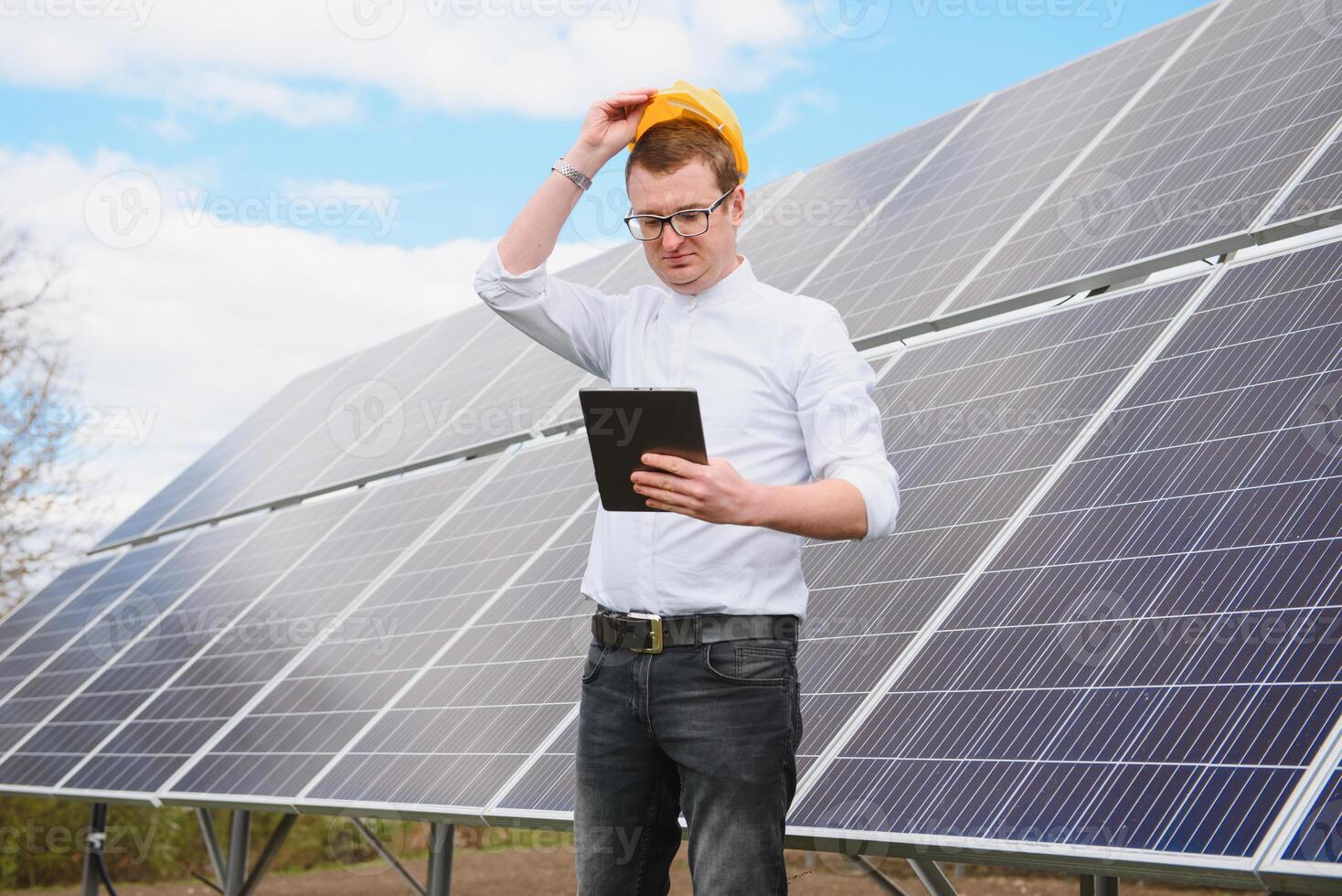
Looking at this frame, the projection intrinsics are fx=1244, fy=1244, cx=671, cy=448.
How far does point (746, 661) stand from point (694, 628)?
→ 0.16 m

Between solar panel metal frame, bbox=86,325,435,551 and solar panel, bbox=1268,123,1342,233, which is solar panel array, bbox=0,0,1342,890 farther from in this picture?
solar panel metal frame, bbox=86,325,435,551

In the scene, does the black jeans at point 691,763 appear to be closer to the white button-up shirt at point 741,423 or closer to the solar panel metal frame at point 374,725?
the white button-up shirt at point 741,423

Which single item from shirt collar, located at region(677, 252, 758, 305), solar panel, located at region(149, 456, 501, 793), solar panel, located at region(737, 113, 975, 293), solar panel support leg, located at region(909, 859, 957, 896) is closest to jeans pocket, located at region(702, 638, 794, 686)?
shirt collar, located at region(677, 252, 758, 305)

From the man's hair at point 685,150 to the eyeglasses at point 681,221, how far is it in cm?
7

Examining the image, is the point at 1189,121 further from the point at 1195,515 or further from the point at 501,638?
Answer: the point at 501,638

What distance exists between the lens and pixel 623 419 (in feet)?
9.37

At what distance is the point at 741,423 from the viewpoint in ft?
11.0

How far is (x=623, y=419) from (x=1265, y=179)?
183 inches

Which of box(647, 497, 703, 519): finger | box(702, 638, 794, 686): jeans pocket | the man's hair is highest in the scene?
the man's hair

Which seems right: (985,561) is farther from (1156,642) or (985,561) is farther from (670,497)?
(670,497)

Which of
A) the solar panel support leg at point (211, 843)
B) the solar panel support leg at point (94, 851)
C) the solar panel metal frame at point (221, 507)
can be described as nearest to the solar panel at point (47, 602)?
the solar panel metal frame at point (221, 507)

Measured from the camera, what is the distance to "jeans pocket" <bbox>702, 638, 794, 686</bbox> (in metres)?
3.17

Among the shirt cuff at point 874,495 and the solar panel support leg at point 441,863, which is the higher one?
the shirt cuff at point 874,495

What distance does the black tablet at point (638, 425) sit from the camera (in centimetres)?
279
